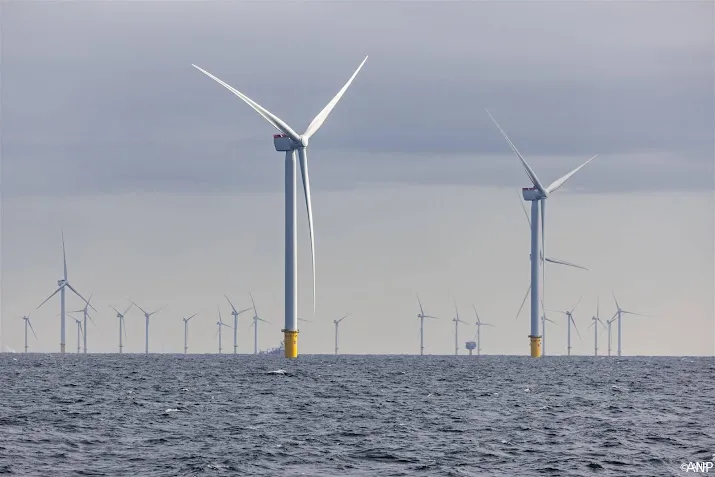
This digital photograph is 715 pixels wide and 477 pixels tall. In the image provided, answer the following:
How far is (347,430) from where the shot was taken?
244 feet

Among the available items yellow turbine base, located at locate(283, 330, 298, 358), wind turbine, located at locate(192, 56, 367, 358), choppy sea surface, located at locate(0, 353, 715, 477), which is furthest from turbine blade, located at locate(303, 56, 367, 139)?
choppy sea surface, located at locate(0, 353, 715, 477)

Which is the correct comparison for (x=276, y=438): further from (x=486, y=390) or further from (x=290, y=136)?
(x=290, y=136)

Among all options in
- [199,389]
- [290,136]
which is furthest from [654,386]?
[290,136]

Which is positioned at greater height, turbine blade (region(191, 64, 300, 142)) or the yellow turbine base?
turbine blade (region(191, 64, 300, 142))

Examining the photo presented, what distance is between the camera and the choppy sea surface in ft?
193

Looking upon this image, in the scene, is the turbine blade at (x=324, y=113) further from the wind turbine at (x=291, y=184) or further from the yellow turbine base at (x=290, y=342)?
the yellow turbine base at (x=290, y=342)

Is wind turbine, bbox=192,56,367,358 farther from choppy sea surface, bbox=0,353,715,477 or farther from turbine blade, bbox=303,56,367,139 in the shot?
choppy sea surface, bbox=0,353,715,477

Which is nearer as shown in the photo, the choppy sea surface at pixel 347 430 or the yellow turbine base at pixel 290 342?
the choppy sea surface at pixel 347 430

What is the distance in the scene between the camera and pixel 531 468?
191ft

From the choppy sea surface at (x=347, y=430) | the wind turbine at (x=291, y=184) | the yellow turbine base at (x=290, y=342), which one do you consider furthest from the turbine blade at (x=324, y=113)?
the choppy sea surface at (x=347, y=430)

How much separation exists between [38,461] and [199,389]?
187 feet

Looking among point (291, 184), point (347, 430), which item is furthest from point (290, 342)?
point (347, 430)

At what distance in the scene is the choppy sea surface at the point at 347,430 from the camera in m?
58.8

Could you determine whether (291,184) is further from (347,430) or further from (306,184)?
(347,430)
